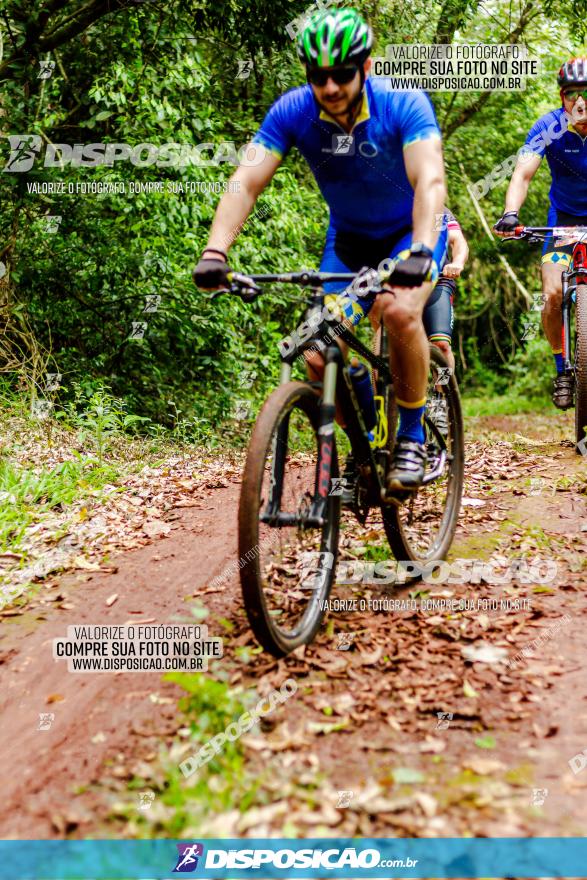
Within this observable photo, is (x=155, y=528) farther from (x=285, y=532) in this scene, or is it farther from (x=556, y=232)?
(x=556, y=232)

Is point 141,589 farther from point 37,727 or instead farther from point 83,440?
point 83,440

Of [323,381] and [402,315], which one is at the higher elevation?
[402,315]

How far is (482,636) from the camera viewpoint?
3.45m

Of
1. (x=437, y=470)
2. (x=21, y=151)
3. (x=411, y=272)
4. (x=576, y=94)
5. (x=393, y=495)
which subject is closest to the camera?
(x=411, y=272)

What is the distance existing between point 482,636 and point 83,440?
4.44 meters

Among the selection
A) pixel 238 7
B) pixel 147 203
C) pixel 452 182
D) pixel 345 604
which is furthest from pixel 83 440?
pixel 452 182

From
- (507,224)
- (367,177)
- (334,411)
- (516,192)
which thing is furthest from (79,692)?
(516,192)

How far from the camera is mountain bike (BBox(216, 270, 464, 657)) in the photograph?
9.43 feet

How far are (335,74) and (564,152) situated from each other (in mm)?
3834

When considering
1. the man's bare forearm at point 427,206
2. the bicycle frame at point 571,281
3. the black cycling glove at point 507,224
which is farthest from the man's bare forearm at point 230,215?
the bicycle frame at point 571,281

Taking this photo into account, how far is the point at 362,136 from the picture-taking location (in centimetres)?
349

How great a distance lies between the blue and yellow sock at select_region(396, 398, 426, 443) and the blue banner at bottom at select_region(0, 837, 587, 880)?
197cm

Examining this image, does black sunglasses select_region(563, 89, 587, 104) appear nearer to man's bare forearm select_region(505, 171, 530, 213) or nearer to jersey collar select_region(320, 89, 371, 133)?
man's bare forearm select_region(505, 171, 530, 213)

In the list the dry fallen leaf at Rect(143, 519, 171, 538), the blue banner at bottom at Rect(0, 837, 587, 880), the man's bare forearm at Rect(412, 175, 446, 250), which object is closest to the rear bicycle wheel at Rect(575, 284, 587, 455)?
the man's bare forearm at Rect(412, 175, 446, 250)
